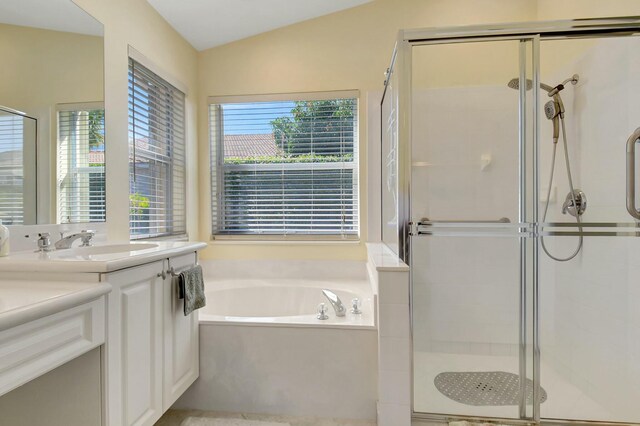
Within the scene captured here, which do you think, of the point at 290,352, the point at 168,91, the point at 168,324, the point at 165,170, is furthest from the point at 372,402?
the point at 168,91

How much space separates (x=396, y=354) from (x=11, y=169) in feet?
6.13

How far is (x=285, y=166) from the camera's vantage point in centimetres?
280

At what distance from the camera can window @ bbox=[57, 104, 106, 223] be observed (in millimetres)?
1548

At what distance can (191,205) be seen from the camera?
2.73m

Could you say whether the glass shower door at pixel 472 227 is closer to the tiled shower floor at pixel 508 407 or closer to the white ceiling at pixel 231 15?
the tiled shower floor at pixel 508 407

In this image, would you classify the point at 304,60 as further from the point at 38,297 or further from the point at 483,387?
the point at 483,387

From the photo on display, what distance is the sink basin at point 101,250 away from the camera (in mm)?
1378

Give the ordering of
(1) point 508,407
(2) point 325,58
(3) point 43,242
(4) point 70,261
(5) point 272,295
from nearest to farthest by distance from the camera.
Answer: (4) point 70,261
(3) point 43,242
(1) point 508,407
(5) point 272,295
(2) point 325,58

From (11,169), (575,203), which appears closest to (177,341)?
(11,169)

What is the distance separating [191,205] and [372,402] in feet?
6.59

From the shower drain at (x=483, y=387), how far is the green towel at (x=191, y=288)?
4.31 feet

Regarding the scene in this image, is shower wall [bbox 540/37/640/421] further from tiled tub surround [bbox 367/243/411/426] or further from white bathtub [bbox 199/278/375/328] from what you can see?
white bathtub [bbox 199/278/375/328]

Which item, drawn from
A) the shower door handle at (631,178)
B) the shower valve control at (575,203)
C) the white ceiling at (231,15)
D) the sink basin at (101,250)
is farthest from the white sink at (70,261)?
the shower door handle at (631,178)

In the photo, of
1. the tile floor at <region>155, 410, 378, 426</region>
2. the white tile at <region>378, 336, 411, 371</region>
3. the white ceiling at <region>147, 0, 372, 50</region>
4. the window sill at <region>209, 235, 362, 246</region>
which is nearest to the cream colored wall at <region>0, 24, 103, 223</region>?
the white ceiling at <region>147, 0, 372, 50</region>
